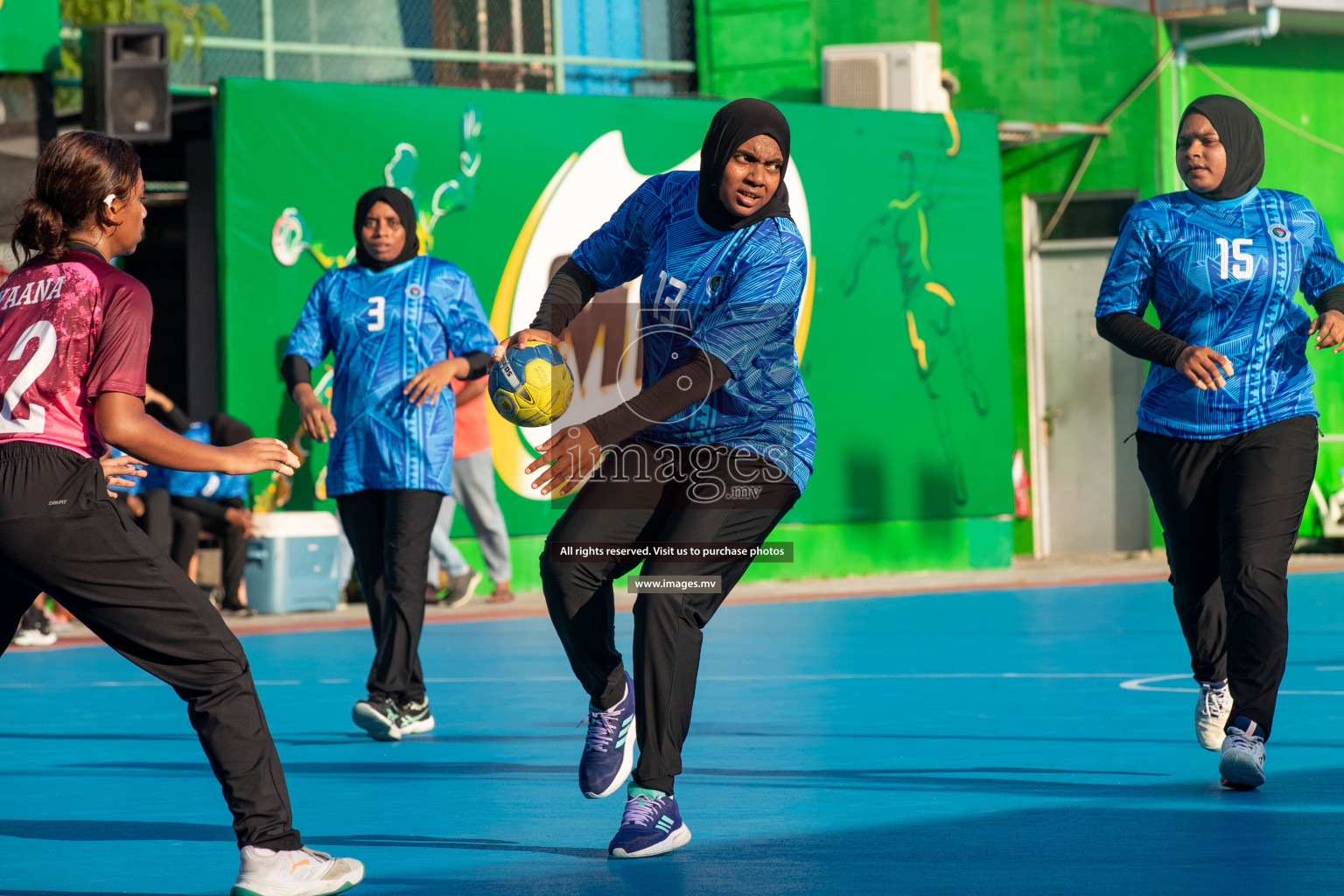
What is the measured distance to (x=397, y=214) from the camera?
7.69 m

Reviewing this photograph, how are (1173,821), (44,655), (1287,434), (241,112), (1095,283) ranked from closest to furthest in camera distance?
(1173,821)
(1287,434)
(44,655)
(241,112)
(1095,283)

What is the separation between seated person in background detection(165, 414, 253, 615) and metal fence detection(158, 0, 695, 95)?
384 cm

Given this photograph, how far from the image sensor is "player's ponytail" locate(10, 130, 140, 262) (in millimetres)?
4461

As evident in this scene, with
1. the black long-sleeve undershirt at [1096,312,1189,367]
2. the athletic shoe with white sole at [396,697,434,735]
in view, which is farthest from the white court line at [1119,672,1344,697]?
the athletic shoe with white sole at [396,697,434,735]

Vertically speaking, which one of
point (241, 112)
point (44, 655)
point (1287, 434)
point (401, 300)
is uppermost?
point (241, 112)

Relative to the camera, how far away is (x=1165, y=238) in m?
6.21

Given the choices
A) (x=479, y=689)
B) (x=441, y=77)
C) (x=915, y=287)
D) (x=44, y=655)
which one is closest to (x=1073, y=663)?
(x=479, y=689)

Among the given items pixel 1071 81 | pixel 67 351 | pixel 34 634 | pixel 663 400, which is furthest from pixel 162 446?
pixel 1071 81

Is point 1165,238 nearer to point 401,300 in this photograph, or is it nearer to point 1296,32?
point 401,300

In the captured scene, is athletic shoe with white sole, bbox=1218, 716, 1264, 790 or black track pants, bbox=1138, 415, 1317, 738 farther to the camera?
black track pants, bbox=1138, 415, 1317, 738

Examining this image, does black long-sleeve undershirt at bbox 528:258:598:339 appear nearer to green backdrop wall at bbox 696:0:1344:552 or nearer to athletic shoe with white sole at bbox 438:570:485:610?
athletic shoe with white sole at bbox 438:570:485:610

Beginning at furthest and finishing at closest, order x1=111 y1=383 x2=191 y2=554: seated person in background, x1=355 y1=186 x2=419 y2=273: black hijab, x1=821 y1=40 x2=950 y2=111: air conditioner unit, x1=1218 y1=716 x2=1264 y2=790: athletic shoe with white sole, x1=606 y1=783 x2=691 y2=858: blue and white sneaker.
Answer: x1=821 y1=40 x2=950 y2=111: air conditioner unit → x1=111 y1=383 x2=191 y2=554: seated person in background → x1=355 y1=186 x2=419 y2=273: black hijab → x1=1218 y1=716 x2=1264 y2=790: athletic shoe with white sole → x1=606 y1=783 x2=691 y2=858: blue and white sneaker

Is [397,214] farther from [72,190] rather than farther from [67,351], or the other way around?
Answer: [67,351]

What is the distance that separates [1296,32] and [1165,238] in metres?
14.4
